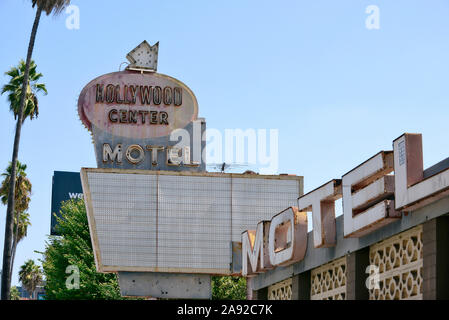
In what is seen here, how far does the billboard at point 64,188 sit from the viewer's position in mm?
95875

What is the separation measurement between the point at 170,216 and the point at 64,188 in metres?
60.2

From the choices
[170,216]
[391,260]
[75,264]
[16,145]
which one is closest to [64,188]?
[75,264]

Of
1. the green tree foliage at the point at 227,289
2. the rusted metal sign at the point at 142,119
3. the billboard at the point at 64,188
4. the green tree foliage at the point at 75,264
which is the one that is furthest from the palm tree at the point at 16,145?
the billboard at the point at 64,188

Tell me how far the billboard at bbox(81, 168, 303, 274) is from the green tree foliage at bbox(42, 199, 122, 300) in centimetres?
1179

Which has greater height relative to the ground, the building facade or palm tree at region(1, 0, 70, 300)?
palm tree at region(1, 0, 70, 300)

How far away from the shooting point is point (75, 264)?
52.3 meters

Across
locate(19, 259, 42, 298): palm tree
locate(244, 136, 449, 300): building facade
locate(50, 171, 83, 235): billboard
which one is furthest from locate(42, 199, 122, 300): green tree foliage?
locate(19, 259, 42, 298): palm tree

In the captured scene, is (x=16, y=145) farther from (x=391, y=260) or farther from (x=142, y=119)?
(x=391, y=260)

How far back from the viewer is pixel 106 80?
41375 millimetres

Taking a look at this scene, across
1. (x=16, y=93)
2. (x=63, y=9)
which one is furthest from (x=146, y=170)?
(x=16, y=93)

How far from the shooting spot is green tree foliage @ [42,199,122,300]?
5091cm

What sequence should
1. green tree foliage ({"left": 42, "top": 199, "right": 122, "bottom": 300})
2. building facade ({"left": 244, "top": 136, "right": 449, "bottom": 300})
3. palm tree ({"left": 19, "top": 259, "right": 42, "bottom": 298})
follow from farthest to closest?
palm tree ({"left": 19, "top": 259, "right": 42, "bottom": 298})
green tree foliage ({"left": 42, "top": 199, "right": 122, "bottom": 300})
building facade ({"left": 244, "top": 136, "right": 449, "bottom": 300})

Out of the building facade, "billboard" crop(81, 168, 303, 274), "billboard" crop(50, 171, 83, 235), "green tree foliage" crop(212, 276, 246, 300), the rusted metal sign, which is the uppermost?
"billboard" crop(50, 171, 83, 235)

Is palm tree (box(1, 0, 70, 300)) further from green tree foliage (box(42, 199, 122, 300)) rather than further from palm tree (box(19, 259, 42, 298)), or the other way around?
palm tree (box(19, 259, 42, 298))
